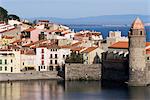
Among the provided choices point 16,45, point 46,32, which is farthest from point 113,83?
point 46,32

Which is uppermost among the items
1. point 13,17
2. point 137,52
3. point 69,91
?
point 13,17

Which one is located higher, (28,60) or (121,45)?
(121,45)

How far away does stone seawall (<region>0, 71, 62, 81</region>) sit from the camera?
53.4 meters

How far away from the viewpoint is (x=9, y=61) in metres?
55.1

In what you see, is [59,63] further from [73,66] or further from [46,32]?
[46,32]

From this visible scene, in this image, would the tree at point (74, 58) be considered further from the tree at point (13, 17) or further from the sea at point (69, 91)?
the tree at point (13, 17)

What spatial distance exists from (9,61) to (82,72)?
5647 mm

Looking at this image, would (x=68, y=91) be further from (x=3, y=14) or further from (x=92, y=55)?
(x=3, y=14)

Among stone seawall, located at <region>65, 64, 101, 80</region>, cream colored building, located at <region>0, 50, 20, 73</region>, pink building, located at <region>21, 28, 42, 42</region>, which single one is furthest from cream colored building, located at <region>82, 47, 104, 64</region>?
pink building, located at <region>21, 28, 42, 42</region>

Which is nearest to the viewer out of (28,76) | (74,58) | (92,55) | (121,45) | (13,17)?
(28,76)

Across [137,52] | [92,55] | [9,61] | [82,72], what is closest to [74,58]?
[92,55]

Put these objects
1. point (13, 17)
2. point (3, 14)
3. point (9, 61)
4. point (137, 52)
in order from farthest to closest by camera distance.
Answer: point (13, 17)
point (3, 14)
point (9, 61)
point (137, 52)

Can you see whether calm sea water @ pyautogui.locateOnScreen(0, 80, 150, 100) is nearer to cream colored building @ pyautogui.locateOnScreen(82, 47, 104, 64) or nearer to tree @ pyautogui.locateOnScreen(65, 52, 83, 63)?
tree @ pyautogui.locateOnScreen(65, 52, 83, 63)

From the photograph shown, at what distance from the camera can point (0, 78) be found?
53.1 metres
